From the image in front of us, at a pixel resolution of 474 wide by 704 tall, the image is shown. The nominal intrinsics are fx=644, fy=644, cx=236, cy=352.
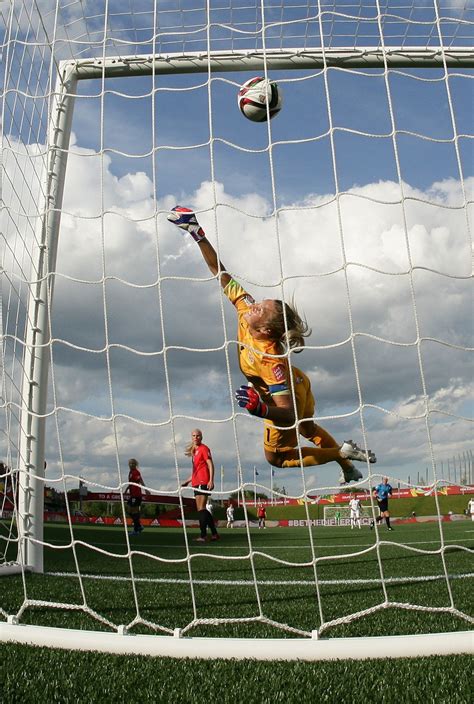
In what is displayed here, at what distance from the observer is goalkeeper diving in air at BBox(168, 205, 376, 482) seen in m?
5.19

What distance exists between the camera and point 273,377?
548cm

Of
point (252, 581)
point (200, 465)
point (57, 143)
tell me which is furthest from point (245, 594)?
point (200, 465)

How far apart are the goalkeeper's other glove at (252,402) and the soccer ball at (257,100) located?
2231mm

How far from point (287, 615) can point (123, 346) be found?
5.79 ft

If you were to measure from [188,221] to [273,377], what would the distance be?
153 centimetres

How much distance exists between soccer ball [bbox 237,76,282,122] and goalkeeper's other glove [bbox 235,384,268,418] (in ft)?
7.32

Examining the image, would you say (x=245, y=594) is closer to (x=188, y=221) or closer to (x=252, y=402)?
(x=252, y=402)

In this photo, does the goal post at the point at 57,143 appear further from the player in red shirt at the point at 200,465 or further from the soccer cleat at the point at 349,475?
the player in red shirt at the point at 200,465

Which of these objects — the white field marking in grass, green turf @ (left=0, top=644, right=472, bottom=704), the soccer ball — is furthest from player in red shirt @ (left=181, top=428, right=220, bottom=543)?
green turf @ (left=0, top=644, right=472, bottom=704)

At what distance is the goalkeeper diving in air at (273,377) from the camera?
5.19 m

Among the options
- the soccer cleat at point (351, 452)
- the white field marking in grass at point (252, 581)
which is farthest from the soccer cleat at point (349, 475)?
the white field marking in grass at point (252, 581)

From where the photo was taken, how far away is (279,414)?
511 cm

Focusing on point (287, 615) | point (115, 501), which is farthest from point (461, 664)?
point (115, 501)

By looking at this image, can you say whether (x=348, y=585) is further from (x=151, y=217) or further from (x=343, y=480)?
(x=151, y=217)
